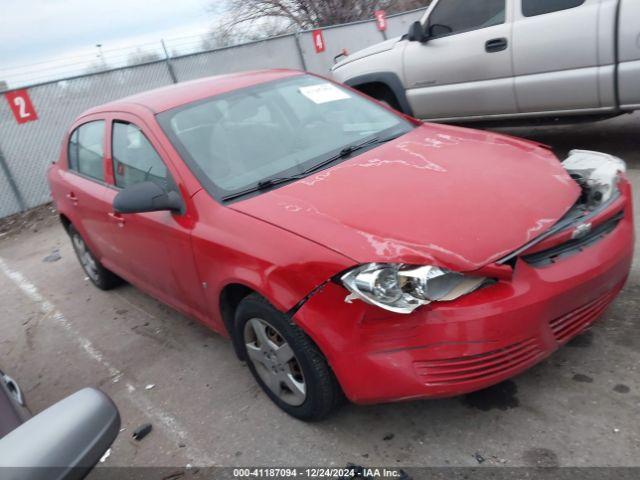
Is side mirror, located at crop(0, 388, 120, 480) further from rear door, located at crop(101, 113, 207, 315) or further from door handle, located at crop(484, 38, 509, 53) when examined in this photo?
door handle, located at crop(484, 38, 509, 53)

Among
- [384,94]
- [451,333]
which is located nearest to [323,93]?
[451,333]

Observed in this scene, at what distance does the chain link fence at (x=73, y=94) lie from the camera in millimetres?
8547

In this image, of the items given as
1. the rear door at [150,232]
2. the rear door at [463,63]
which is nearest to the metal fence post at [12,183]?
the rear door at [150,232]

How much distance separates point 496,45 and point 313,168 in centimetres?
330

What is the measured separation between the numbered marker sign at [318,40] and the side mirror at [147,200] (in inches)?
390

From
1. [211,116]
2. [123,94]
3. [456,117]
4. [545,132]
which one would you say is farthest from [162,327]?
[123,94]

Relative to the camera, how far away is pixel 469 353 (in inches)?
83.0

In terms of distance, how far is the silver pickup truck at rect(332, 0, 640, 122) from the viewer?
15.4ft

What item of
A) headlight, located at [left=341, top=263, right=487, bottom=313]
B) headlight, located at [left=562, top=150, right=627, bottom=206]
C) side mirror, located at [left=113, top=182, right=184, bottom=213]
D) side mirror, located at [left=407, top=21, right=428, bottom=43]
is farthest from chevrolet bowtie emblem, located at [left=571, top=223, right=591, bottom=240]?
side mirror, located at [left=407, top=21, right=428, bottom=43]

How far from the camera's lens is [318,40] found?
472 inches

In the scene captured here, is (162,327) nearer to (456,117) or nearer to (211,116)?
(211,116)

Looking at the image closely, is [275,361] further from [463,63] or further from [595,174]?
[463,63]

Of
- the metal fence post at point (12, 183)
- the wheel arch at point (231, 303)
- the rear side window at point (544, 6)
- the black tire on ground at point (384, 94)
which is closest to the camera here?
the wheel arch at point (231, 303)

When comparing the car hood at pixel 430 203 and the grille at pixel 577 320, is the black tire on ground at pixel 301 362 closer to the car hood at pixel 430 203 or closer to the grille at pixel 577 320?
the car hood at pixel 430 203
